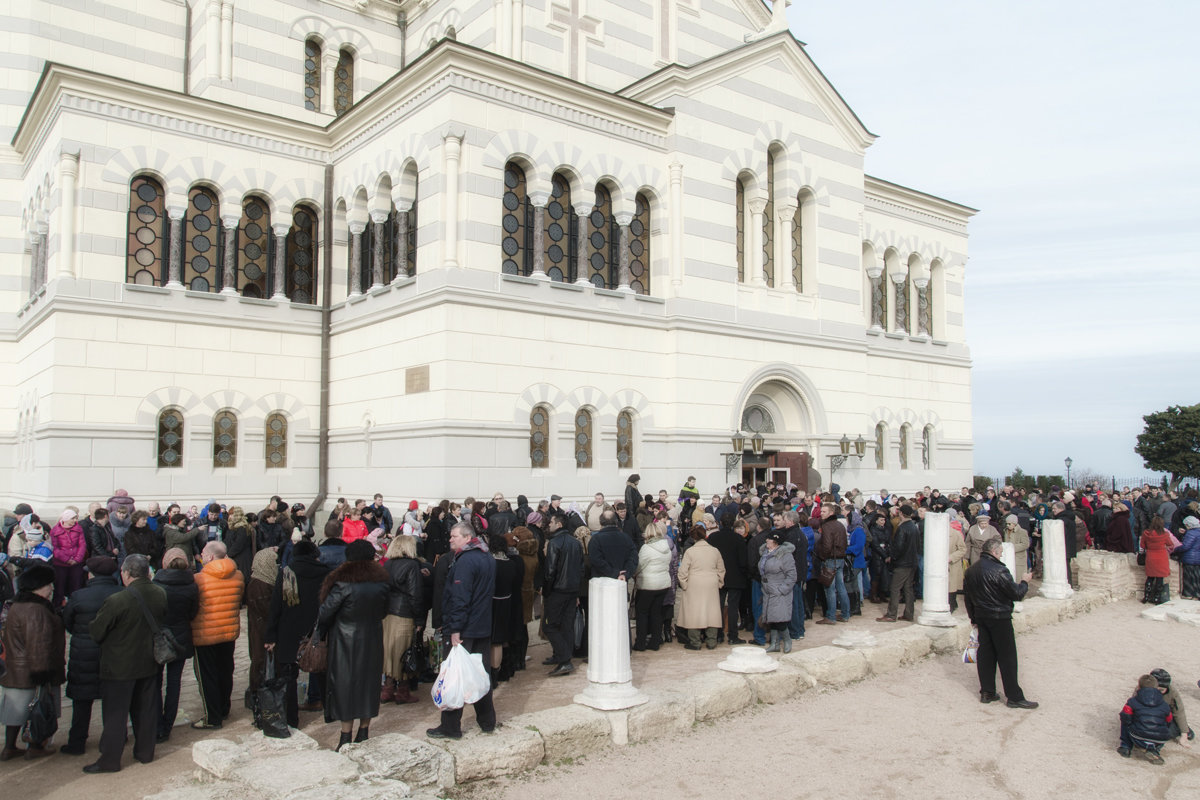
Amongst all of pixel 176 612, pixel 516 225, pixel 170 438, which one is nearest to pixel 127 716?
pixel 176 612

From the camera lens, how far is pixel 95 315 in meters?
19.8

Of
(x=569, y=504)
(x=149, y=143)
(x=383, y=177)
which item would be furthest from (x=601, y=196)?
(x=149, y=143)

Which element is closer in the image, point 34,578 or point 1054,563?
point 34,578

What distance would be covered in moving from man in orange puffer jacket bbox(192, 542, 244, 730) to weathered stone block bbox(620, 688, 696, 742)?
394cm

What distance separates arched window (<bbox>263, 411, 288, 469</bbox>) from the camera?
21.9 meters

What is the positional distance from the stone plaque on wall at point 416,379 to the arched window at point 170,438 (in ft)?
17.6

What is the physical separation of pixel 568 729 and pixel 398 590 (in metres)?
2.29

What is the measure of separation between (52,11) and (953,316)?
2790 centimetres

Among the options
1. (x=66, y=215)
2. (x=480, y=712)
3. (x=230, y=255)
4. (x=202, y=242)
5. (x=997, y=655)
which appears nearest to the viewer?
(x=480, y=712)

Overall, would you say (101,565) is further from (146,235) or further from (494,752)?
(146,235)

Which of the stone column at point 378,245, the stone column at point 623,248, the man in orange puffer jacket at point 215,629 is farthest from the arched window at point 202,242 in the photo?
the man in orange puffer jacket at point 215,629

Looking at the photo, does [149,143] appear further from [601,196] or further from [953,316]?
[953,316]

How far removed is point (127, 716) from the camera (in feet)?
26.5

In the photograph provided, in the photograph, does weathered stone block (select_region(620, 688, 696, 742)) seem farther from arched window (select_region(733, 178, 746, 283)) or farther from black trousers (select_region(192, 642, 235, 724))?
arched window (select_region(733, 178, 746, 283))
